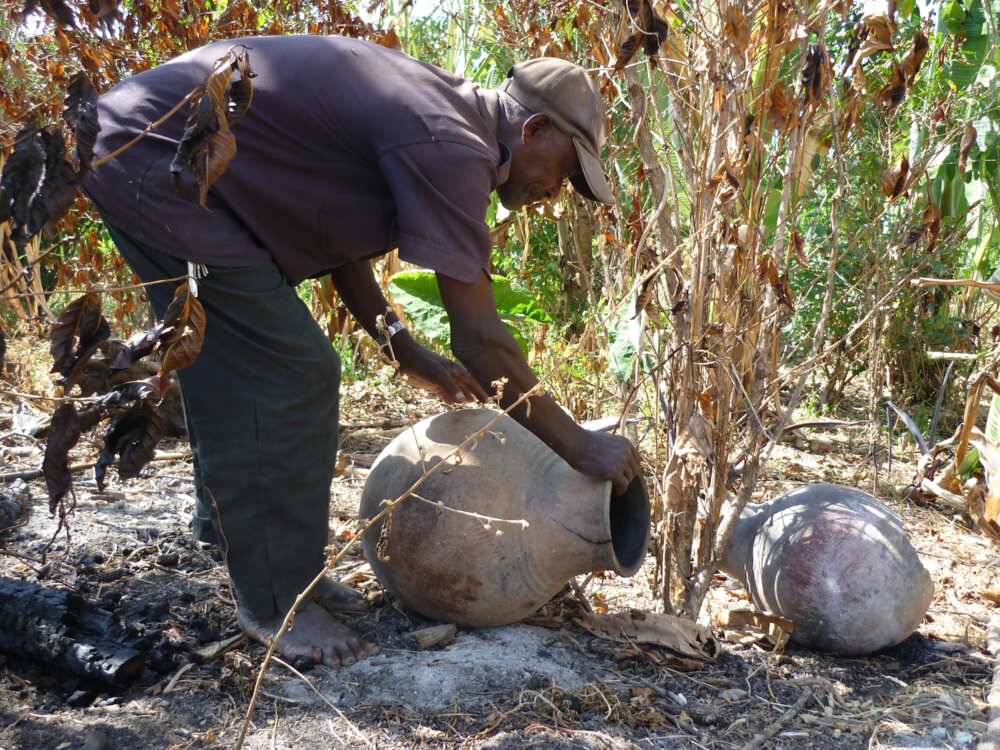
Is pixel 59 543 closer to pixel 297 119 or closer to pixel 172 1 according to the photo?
pixel 297 119

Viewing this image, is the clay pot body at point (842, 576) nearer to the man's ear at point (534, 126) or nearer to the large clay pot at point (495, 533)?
the large clay pot at point (495, 533)

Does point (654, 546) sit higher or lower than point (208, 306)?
lower

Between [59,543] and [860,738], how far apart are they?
2.64m

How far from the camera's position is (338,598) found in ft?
9.94

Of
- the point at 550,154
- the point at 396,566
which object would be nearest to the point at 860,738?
the point at 396,566

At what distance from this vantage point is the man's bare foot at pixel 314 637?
105 inches

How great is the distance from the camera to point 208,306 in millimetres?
2547

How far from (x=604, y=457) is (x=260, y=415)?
92 cm

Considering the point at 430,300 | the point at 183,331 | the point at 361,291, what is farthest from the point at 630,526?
the point at 430,300

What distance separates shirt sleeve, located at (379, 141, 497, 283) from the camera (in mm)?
2268

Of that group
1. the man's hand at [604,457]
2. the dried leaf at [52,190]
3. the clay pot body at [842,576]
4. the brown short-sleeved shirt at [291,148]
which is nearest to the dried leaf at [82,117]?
the dried leaf at [52,190]

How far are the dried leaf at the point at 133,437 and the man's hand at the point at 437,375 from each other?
1.06m

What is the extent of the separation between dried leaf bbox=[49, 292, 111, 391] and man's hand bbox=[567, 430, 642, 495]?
121 centimetres

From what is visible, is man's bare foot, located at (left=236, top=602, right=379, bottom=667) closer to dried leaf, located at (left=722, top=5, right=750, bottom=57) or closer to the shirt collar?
the shirt collar
